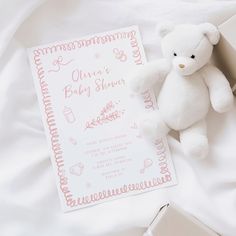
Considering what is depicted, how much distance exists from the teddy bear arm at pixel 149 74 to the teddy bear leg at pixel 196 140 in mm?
105

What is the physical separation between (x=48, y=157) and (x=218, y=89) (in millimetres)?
322

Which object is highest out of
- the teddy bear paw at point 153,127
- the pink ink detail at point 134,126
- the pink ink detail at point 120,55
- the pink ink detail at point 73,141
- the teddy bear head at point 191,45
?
the teddy bear head at point 191,45

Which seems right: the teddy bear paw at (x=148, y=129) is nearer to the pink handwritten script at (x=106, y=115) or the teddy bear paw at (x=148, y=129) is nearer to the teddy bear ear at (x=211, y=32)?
the pink handwritten script at (x=106, y=115)

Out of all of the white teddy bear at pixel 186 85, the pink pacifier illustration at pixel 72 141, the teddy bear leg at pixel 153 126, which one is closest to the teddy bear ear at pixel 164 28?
the white teddy bear at pixel 186 85

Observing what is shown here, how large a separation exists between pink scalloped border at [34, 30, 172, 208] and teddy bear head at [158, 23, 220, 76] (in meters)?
0.10

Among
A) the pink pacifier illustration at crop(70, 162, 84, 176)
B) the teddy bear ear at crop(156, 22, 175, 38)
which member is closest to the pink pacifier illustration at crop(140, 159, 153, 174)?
the pink pacifier illustration at crop(70, 162, 84, 176)

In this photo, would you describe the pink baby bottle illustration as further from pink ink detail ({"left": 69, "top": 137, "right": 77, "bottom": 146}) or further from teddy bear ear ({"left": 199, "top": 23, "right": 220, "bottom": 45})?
teddy bear ear ({"left": 199, "top": 23, "right": 220, "bottom": 45})

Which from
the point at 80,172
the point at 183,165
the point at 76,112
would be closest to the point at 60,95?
the point at 76,112

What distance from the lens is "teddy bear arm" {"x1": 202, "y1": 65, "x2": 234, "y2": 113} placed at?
0.81m

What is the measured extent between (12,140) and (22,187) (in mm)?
87

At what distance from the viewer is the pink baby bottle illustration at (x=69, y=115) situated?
2.91 ft

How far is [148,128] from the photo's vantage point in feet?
2.81

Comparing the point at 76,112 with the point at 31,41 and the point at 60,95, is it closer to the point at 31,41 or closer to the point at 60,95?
the point at 60,95

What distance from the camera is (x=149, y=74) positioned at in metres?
0.85
